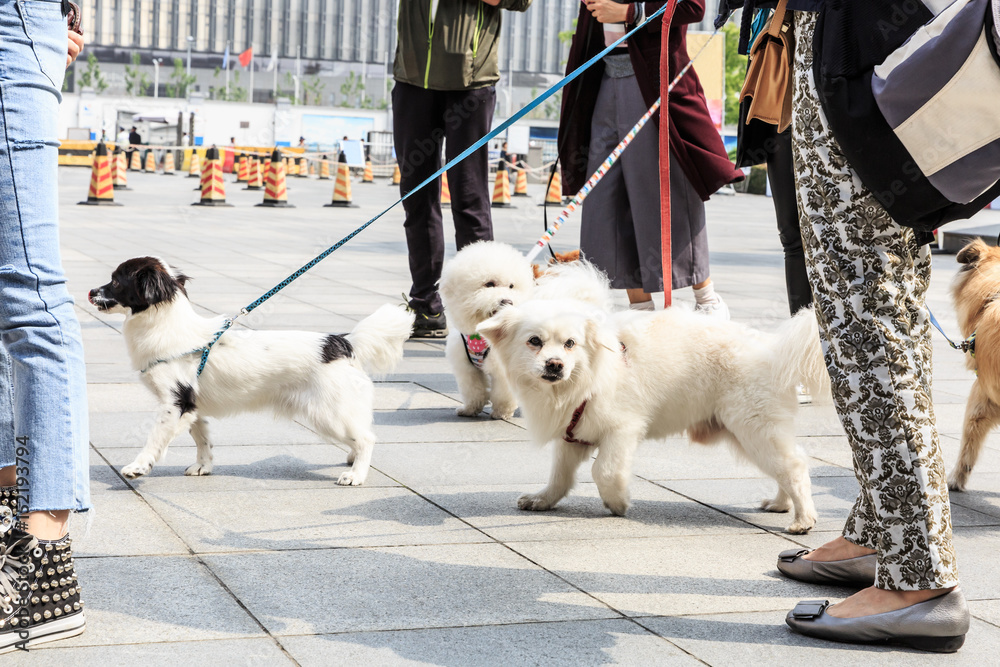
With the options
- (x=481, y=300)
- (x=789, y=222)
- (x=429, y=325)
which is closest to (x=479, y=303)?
(x=481, y=300)

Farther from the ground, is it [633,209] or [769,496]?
[633,209]

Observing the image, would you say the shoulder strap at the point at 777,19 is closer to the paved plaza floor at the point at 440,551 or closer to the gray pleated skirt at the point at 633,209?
the paved plaza floor at the point at 440,551

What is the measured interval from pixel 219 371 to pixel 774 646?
2.39m

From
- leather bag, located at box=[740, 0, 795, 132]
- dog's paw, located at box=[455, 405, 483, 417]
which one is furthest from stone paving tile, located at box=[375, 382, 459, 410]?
leather bag, located at box=[740, 0, 795, 132]

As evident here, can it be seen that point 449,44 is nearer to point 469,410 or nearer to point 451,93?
point 451,93

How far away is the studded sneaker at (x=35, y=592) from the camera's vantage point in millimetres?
2268

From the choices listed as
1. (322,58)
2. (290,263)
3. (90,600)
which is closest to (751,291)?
(290,263)

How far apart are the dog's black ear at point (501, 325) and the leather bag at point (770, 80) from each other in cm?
106

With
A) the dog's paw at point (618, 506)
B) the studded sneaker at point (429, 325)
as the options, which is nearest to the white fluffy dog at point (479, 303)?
the dog's paw at point (618, 506)

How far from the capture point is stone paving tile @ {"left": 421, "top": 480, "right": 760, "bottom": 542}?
335 cm

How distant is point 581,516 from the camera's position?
357 cm

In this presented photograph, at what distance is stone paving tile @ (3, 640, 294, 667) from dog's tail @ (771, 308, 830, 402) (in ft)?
6.38

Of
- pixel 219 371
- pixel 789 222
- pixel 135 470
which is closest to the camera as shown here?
pixel 135 470

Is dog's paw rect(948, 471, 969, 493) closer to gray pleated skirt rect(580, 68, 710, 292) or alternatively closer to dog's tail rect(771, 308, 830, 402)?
dog's tail rect(771, 308, 830, 402)
